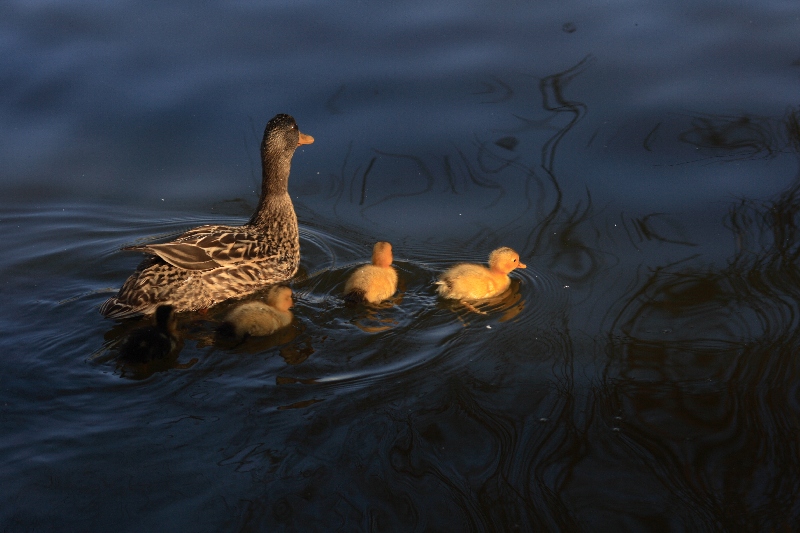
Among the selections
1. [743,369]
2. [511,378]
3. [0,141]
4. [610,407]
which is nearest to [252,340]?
[511,378]

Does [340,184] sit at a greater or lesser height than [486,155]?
lesser

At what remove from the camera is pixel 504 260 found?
4.93 metres

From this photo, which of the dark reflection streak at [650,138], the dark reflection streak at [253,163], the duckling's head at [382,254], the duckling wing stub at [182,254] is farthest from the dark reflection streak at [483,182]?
the duckling wing stub at [182,254]

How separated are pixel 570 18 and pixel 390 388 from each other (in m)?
4.37

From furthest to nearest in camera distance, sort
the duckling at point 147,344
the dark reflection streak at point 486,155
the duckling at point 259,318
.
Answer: the dark reflection streak at point 486,155 → the duckling at point 259,318 → the duckling at point 147,344

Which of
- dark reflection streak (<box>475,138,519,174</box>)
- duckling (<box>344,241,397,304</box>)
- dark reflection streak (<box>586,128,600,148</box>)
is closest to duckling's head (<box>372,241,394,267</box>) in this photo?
duckling (<box>344,241,397,304</box>)

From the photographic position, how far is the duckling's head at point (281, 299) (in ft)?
16.2

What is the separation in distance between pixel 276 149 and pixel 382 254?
1235mm

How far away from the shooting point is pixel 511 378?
13.2 ft

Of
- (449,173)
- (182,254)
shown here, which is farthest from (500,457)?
(449,173)

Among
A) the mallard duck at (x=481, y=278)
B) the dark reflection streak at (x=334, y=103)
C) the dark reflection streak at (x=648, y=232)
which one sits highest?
the dark reflection streak at (x=334, y=103)

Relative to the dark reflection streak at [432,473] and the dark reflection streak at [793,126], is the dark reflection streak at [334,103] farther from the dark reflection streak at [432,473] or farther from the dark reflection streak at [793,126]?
the dark reflection streak at [432,473]

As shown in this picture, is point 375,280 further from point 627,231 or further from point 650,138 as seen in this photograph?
point 650,138

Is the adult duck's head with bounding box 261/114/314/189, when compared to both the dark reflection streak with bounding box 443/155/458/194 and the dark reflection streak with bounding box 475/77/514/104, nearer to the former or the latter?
the dark reflection streak with bounding box 443/155/458/194
